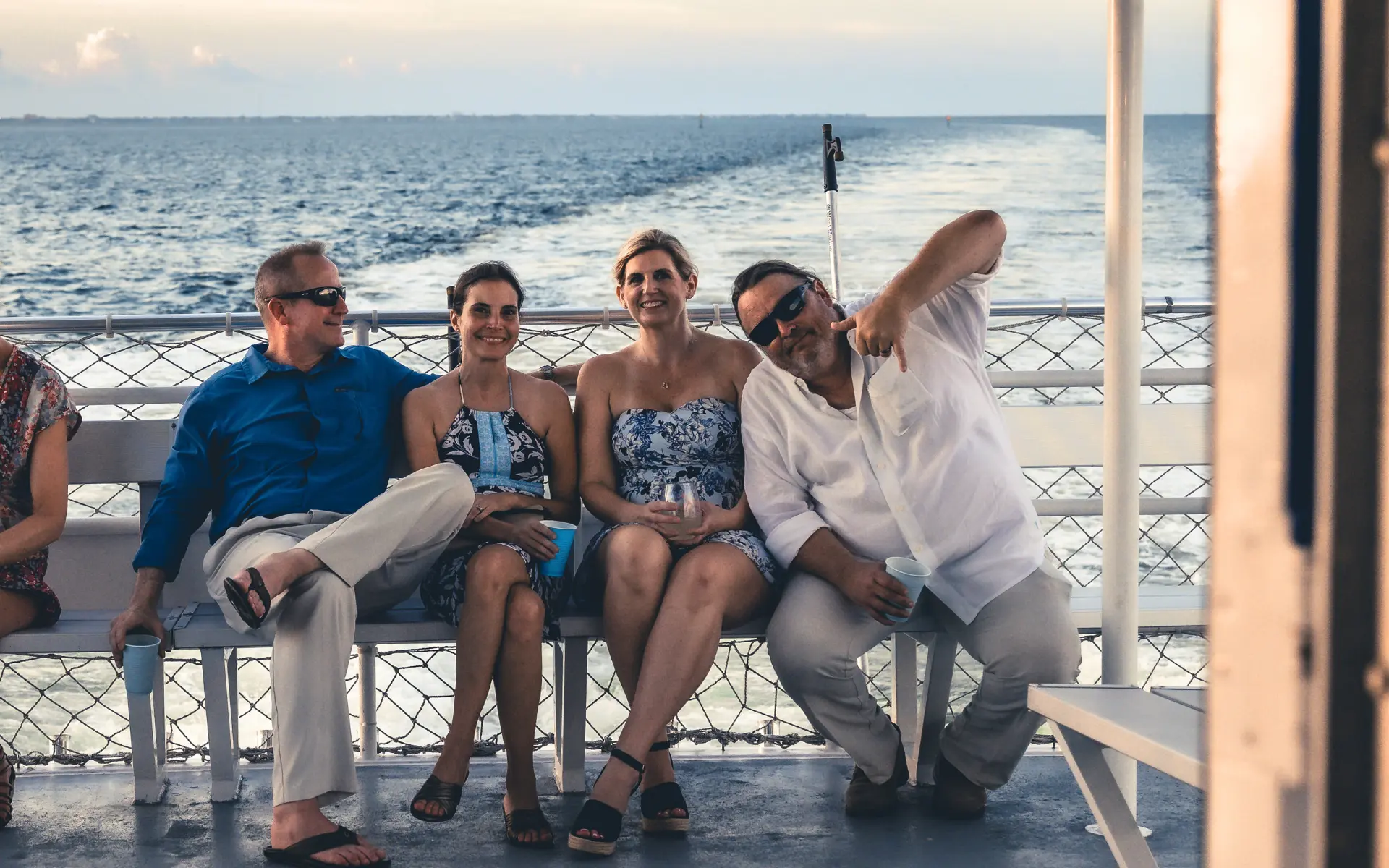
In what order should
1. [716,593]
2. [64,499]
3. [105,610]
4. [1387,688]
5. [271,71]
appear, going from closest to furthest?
[1387,688] < [716,593] < [64,499] < [105,610] < [271,71]

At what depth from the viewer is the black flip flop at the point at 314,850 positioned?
8.40 ft

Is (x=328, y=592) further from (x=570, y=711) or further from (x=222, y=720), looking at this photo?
(x=570, y=711)

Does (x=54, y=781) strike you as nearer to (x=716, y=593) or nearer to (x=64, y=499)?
(x=64, y=499)

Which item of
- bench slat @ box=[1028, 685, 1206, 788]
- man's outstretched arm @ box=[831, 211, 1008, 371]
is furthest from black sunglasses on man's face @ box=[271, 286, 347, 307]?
bench slat @ box=[1028, 685, 1206, 788]

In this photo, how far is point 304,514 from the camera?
295 cm

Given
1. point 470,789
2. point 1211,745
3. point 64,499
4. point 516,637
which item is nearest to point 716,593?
point 516,637

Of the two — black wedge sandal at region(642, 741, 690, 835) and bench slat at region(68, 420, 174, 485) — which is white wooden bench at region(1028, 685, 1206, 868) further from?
bench slat at region(68, 420, 174, 485)

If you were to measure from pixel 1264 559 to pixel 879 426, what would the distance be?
2159mm

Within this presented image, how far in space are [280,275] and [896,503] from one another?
4.71 feet

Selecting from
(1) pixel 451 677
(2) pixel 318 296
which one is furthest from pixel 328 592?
(1) pixel 451 677

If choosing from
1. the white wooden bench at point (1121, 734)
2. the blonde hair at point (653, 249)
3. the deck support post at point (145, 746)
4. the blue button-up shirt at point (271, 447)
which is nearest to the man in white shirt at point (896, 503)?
the blonde hair at point (653, 249)

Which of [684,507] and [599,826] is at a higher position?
[684,507]

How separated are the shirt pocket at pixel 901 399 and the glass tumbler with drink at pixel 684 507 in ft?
1.39

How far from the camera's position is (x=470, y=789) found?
9.88 ft
